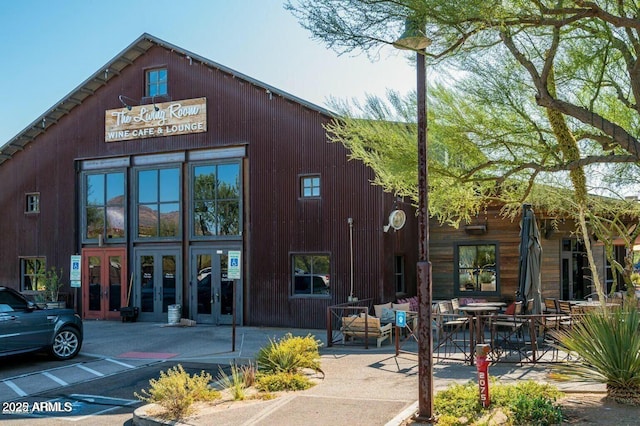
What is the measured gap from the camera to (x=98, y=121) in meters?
20.8

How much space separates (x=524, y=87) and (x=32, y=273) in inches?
727

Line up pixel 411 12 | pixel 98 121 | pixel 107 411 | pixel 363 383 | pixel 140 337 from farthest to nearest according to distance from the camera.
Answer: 1. pixel 98 121
2. pixel 140 337
3. pixel 363 383
4. pixel 107 411
5. pixel 411 12

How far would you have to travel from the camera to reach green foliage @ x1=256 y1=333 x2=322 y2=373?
9.72 m

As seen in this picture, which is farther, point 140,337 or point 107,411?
point 140,337

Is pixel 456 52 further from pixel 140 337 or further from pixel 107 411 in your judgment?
pixel 140 337

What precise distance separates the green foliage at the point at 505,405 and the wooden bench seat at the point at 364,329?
5437 mm

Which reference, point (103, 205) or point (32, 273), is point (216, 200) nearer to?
point (103, 205)

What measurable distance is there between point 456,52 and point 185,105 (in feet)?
39.2

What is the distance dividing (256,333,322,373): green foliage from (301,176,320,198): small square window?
7.55 metres

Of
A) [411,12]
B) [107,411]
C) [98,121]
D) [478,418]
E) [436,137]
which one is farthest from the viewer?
[98,121]

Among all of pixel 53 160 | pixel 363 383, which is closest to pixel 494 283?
pixel 363 383

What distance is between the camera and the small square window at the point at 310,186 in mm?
17281

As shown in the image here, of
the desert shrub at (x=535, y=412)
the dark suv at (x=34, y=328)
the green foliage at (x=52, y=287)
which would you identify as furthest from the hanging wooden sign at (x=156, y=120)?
the desert shrub at (x=535, y=412)

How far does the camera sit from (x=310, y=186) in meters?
17.4
